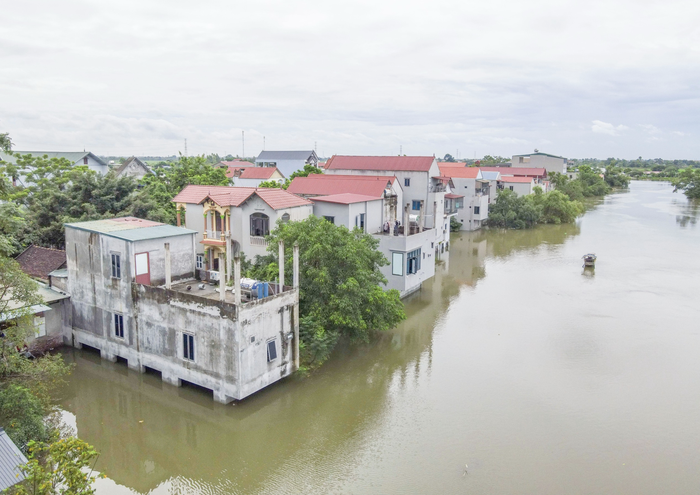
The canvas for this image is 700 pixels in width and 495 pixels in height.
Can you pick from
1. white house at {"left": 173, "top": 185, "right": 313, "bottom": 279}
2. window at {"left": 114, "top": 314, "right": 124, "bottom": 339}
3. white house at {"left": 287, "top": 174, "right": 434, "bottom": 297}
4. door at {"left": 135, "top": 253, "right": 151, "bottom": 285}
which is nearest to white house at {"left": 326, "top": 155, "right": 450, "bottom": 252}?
white house at {"left": 287, "top": 174, "right": 434, "bottom": 297}

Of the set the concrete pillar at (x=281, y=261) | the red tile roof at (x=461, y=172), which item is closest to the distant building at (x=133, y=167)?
the red tile roof at (x=461, y=172)

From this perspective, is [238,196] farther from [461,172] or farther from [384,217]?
[461,172]

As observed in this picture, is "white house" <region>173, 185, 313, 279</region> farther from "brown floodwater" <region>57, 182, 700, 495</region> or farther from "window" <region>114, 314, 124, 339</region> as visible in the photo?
"brown floodwater" <region>57, 182, 700, 495</region>

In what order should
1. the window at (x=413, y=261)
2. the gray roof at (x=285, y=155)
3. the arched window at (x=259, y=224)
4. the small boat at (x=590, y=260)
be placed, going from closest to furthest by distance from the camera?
the arched window at (x=259, y=224) < the window at (x=413, y=261) < the small boat at (x=590, y=260) < the gray roof at (x=285, y=155)

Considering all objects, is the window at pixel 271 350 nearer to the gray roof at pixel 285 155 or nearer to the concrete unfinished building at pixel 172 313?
the concrete unfinished building at pixel 172 313

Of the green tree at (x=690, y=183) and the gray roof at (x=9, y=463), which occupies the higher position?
the green tree at (x=690, y=183)

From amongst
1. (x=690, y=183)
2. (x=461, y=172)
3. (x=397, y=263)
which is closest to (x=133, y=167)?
(x=461, y=172)
